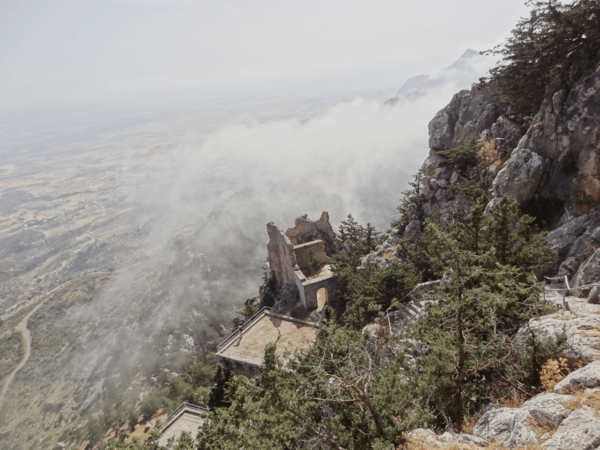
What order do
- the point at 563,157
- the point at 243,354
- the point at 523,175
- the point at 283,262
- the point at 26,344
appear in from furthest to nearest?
the point at 26,344 → the point at 283,262 → the point at 243,354 → the point at 523,175 → the point at 563,157

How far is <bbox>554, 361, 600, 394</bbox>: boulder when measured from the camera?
6895 mm

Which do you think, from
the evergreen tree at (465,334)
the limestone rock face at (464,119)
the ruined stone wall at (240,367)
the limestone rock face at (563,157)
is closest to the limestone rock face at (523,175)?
the limestone rock face at (563,157)

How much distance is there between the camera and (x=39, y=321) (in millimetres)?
93625

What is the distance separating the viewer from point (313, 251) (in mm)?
32344

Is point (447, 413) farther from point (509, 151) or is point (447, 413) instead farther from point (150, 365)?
point (150, 365)

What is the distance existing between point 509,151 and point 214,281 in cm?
8283

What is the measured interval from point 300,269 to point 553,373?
24778 millimetres

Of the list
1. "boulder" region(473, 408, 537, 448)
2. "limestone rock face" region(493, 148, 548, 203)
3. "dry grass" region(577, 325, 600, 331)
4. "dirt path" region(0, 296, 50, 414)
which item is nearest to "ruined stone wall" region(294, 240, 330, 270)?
"limestone rock face" region(493, 148, 548, 203)

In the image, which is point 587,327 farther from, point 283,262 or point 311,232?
point 311,232

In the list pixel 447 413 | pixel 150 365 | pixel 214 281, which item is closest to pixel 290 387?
pixel 447 413

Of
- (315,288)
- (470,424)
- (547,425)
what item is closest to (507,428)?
(547,425)

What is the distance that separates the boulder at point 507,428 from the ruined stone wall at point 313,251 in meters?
24.9

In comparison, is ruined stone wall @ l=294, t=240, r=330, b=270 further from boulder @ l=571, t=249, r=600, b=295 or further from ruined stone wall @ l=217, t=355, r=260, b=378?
boulder @ l=571, t=249, r=600, b=295

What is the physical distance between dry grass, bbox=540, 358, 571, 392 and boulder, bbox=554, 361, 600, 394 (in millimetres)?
580
